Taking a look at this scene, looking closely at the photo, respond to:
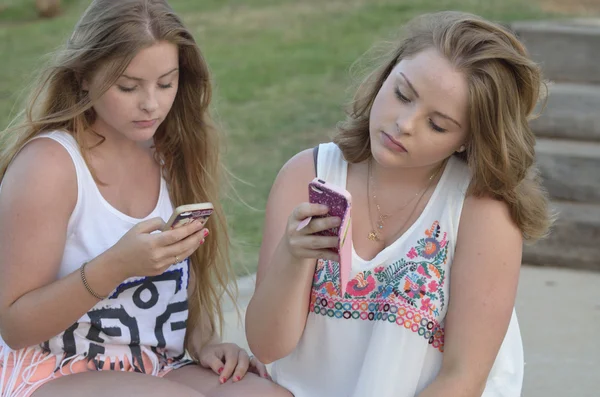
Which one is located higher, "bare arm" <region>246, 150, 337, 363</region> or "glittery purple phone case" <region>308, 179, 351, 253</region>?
"glittery purple phone case" <region>308, 179, 351, 253</region>

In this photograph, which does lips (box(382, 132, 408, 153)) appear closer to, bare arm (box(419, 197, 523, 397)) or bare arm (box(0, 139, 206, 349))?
bare arm (box(419, 197, 523, 397))

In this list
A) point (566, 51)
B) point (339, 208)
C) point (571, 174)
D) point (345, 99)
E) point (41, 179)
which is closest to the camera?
point (339, 208)

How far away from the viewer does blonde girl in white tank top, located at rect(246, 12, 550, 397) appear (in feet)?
7.91

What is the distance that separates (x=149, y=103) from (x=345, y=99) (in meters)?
1.68

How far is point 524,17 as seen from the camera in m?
9.34

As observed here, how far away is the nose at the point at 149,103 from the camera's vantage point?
2533 millimetres

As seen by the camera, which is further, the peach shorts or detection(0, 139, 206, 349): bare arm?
the peach shorts

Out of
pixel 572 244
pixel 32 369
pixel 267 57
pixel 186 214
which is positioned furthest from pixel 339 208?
pixel 267 57

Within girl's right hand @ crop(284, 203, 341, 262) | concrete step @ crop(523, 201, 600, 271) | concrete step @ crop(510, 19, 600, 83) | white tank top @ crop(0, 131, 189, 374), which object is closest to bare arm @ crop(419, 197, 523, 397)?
girl's right hand @ crop(284, 203, 341, 262)

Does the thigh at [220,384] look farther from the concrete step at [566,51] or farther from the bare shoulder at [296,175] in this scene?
the concrete step at [566,51]

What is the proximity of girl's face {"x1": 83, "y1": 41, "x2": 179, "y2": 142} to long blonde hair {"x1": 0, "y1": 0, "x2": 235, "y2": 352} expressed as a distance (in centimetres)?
2

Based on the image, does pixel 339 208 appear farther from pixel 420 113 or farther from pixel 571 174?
pixel 571 174

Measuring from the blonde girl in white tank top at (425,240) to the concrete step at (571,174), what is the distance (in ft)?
7.73

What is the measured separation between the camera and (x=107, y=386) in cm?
251
